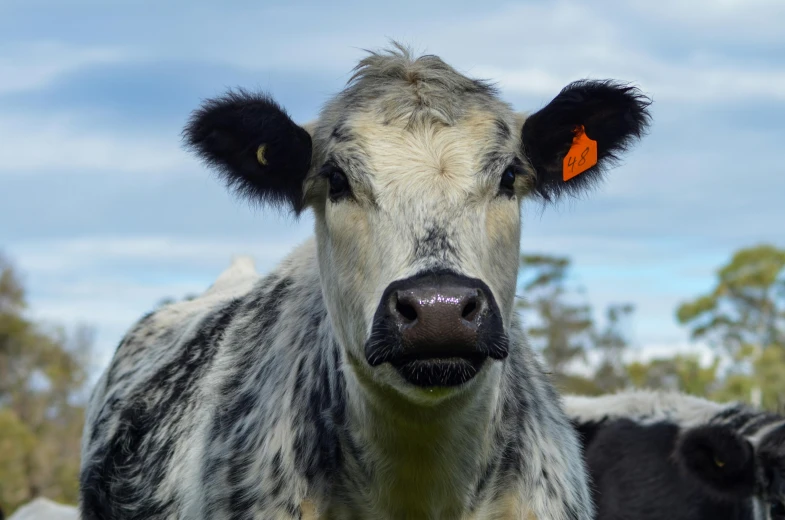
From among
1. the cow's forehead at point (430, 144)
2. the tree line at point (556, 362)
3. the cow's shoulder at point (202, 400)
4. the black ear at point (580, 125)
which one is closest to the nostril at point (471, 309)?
the cow's forehead at point (430, 144)

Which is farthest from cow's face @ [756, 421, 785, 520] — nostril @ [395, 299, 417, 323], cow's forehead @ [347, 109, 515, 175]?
nostril @ [395, 299, 417, 323]

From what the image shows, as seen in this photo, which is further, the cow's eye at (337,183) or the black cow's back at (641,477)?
the black cow's back at (641,477)

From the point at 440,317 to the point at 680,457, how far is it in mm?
5519

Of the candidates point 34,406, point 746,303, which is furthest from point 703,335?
point 34,406

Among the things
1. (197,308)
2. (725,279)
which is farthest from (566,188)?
(725,279)

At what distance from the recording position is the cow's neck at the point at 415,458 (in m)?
4.28

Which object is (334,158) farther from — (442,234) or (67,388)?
(67,388)

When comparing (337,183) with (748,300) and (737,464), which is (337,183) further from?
(748,300)

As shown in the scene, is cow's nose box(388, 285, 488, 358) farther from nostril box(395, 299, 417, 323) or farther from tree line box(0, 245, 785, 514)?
tree line box(0, 245, 785, 514)

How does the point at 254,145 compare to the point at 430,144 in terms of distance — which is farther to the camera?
the point at 254,145

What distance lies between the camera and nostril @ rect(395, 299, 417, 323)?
3.68m

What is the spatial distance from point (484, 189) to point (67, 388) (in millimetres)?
30540

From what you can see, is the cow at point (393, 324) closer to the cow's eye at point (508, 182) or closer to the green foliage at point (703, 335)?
the cow's eye at point (508, 182)

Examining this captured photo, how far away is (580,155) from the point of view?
5.04 metres
